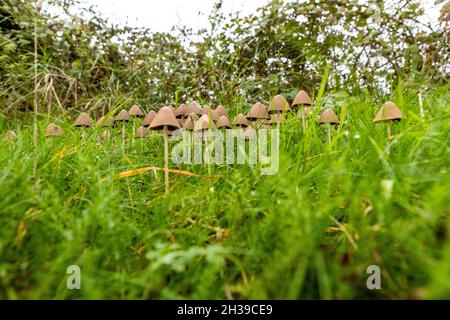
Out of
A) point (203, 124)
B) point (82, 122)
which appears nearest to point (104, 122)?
point (82, 122)

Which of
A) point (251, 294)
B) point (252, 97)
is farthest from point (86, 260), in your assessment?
point (252, 97)

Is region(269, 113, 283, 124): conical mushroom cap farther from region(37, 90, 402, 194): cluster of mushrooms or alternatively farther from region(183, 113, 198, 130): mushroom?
region(183, 113, 198, 130): mushroom

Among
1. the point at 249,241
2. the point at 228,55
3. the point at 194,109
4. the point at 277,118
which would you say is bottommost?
the point at 249,241

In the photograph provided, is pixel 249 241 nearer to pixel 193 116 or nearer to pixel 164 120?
pixel 164 120

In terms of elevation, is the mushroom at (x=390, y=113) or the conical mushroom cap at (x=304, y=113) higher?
the conical mushroom cap at (x=304, y=113)

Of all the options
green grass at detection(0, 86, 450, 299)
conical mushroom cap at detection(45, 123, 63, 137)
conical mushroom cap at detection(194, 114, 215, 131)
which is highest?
conical mushroom cap at detection(194, 114, 215, 131)

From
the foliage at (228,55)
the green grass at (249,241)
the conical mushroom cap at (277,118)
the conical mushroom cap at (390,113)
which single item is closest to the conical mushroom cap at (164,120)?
the green grass at (249,241)

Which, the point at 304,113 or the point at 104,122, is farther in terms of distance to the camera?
the point at 104,122

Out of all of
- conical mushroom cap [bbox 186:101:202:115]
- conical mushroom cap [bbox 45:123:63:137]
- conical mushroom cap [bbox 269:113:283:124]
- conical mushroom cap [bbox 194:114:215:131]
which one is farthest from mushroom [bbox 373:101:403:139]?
conical mushroom cap [bbox 45:123:63:137]

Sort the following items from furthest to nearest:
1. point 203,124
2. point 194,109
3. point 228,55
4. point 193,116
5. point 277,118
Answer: point 228,55, point 194,109, point 193,116, point 277,118, point 203,124

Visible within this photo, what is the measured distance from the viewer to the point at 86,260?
1.10 m

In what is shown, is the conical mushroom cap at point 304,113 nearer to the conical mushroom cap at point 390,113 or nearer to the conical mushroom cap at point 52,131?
the conical mushroom cap at point 390,113

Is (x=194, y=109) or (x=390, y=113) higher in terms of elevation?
(x=194, y=109)
